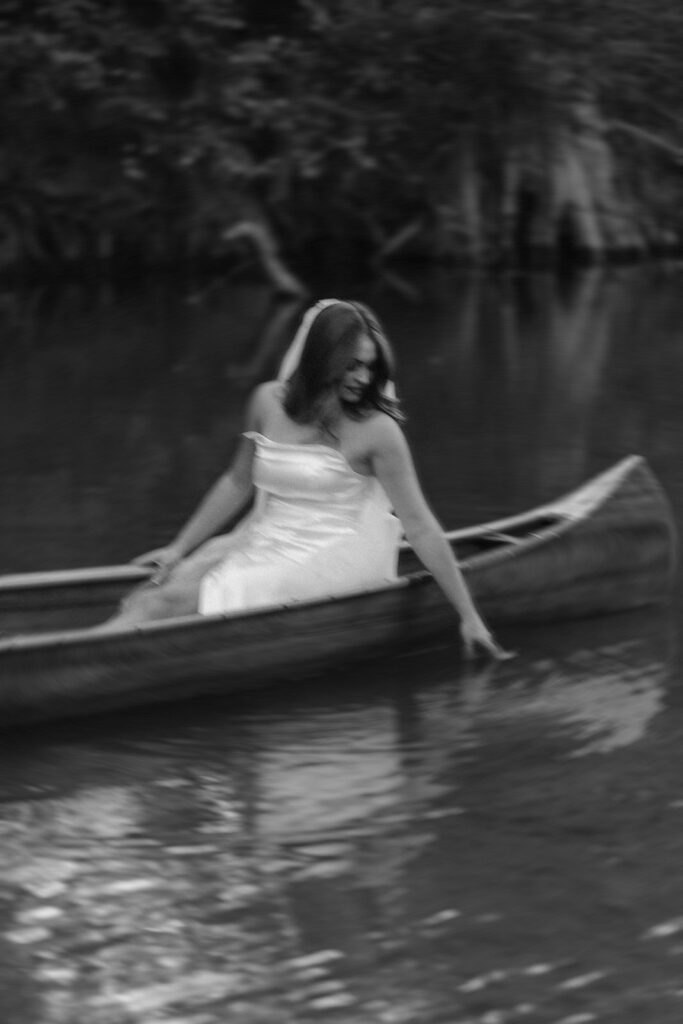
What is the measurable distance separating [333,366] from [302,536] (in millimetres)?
555

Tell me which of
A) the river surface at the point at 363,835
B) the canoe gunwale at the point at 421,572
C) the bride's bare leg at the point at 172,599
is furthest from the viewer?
the bride's bare leg at the point at 172,599

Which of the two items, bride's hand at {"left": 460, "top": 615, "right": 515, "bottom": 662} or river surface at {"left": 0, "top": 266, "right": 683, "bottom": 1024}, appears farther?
bride's hand at {"left": 460, "top": 615, "right": 515, "bottom": 662}

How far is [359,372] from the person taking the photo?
5090 mm

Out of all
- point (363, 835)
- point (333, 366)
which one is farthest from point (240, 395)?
point (363, 835)

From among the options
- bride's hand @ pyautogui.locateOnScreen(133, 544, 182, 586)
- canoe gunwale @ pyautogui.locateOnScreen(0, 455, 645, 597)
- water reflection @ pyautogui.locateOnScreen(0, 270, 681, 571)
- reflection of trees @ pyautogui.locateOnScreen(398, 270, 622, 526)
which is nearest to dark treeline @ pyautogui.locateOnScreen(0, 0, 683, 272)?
water reflection @ pyautogui.locateOnScreen(0, 270, 681, 571)

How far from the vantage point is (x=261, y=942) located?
3.82 m

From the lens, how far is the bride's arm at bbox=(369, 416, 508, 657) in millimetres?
5199

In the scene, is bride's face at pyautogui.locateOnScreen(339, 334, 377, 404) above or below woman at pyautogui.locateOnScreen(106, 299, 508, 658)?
above

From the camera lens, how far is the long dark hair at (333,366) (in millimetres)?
Answer: 4973

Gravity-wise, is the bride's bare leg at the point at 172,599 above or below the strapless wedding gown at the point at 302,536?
below

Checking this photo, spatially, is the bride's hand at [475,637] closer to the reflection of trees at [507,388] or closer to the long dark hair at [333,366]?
the long dark hair at [333,366]

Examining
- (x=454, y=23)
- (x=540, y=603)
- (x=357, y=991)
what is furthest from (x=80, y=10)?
(x=357, y=991)

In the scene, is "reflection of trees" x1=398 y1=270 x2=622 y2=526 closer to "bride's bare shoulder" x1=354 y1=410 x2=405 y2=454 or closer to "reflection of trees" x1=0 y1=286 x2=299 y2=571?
"reflection of trees" x1=0 y1=286 x2=299 y2=571

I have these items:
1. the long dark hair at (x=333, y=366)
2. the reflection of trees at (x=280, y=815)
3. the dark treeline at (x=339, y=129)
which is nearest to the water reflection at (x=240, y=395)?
the dark treeline at (x=339, y=129)
